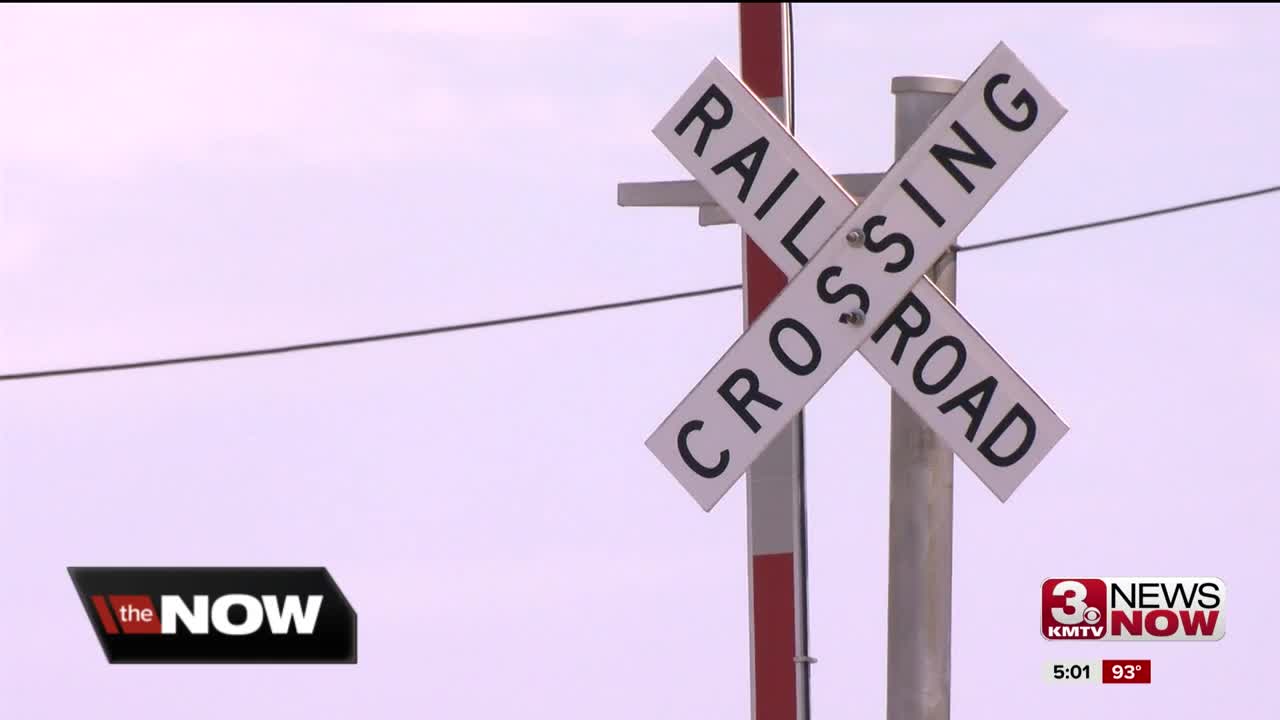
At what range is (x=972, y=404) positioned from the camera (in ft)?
20.4

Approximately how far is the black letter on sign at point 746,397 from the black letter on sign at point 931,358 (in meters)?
0.42

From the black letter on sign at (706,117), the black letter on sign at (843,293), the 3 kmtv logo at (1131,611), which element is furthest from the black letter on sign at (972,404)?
the 3 kmtv logo at (1131,611)

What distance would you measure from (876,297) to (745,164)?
1.85ft

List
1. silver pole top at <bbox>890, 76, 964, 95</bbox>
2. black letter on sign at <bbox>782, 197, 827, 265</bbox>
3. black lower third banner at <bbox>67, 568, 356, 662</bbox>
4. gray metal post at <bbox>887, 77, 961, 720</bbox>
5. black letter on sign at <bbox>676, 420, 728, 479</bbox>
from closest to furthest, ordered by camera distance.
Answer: black letter on sign at <bbox>676, 420, 728, 479</bbox> → black letter on sign at <bbox>782, 197, 827, 265</bbox> → silver pole top at <bbox>890, 76, 964, 95</bbox> → gray metal post at <bbox>887, 77, 961, 720</bbox> → black lower third banner at <bbox>67, 568, 356, 662</bbox>

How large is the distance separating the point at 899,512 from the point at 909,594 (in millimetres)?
288

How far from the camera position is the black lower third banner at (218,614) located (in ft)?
32.4

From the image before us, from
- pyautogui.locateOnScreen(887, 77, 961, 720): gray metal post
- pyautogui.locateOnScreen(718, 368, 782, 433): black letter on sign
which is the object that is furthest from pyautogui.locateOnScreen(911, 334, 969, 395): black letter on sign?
pyautogui.locateOnScreen(887, 77, 961, 720): gray metal post

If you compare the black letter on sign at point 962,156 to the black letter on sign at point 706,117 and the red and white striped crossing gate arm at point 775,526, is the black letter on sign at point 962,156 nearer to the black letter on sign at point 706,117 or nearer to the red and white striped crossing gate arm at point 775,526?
the red and white striped crossing gate arm at point 775,526

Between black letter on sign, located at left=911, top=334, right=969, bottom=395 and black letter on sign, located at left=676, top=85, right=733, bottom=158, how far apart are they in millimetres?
901

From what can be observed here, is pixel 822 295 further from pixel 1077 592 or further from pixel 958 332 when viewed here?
pixel 1077 592

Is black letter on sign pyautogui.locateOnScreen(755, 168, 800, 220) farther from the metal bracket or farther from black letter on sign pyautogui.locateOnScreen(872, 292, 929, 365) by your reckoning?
black letter on sign pyautogui.locateOnScreen(872, 292, 929, 365)

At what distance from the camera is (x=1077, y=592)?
34.5 ft

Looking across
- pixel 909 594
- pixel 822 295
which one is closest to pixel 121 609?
pixel 909 594

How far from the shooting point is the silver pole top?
6.96 m
